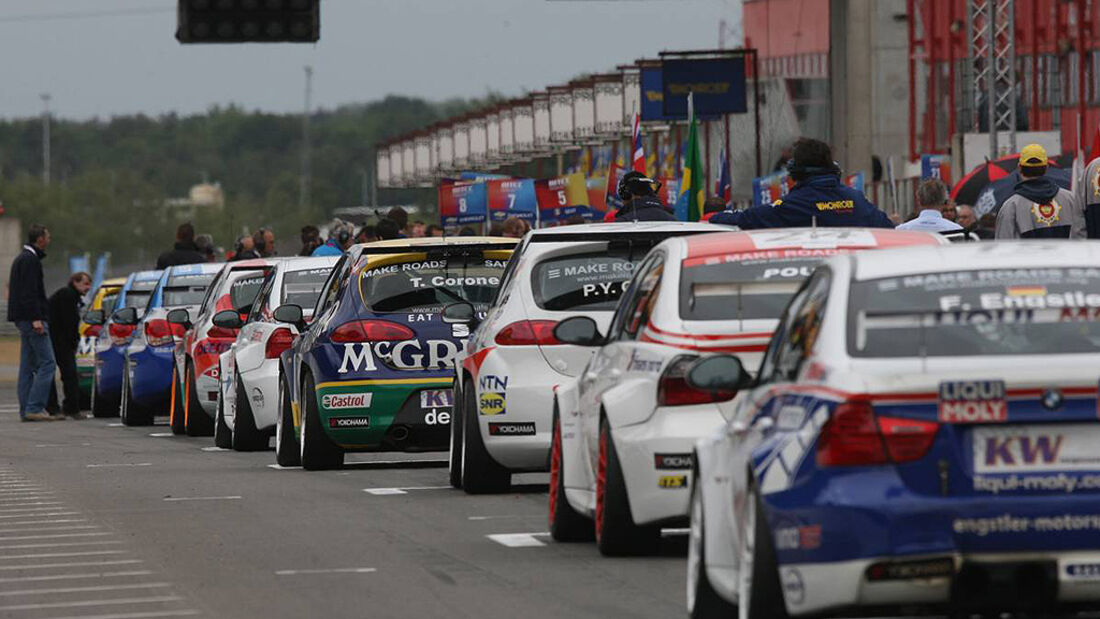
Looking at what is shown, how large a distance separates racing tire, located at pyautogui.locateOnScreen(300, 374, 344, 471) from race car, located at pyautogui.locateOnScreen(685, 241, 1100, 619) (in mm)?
9710

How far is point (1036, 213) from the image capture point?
54.2 ft

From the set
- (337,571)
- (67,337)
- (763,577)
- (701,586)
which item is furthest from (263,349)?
(763,577)

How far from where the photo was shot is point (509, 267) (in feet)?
46.5

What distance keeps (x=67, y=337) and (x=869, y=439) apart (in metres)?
23.5

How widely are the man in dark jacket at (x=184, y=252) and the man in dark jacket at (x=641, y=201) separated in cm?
1343

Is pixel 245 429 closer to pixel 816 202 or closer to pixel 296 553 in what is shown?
pixel 816 202

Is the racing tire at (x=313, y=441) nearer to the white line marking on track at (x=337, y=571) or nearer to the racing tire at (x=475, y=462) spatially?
the racing tire at (x=475, y=462)

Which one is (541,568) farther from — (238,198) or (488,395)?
(238,198)

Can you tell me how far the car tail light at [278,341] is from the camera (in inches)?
762

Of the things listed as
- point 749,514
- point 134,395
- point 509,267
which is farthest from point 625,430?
point 134,395

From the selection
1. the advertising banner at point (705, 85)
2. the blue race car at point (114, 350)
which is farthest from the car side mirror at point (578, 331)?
the advertising banner at point (705, 85)

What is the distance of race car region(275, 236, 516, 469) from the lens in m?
16.3

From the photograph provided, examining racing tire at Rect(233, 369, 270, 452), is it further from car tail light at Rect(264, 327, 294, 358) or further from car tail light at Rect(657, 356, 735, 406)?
car tail light at Rect(657, 356, 735, 406)

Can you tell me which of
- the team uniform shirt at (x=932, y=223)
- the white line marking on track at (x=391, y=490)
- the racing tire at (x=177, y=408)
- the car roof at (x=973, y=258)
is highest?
the car roof at (x=973, y=258)
